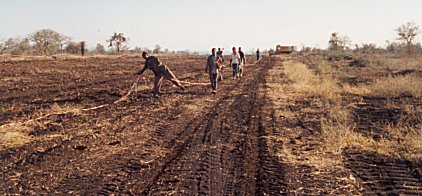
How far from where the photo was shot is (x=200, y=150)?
721 centimetres

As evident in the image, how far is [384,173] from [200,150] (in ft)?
10.3

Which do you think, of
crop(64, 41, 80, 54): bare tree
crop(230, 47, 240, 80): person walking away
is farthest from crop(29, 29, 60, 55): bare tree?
crop(230, 47, 240, 80): person walking away

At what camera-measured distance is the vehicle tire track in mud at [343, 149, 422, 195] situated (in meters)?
5.34

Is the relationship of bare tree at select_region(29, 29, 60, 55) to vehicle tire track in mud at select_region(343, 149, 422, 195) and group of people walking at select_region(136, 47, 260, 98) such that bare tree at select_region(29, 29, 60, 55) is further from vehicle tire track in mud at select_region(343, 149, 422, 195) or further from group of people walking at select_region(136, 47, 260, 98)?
vehicle tire track in mud at select_region(343, 149, 422, 195)

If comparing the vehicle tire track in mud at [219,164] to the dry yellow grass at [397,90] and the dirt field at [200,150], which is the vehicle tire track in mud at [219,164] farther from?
the dry yellow grass at [397,90]

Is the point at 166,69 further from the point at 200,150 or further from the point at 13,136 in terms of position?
the point at 200,150

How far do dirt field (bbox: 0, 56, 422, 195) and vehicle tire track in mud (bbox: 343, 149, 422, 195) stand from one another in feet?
0.05

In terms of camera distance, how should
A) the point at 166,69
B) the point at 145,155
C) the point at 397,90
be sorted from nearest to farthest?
the point at 145,155, the point at 166,69, the point at 397,90

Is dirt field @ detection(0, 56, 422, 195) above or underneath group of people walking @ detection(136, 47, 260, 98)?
underneath

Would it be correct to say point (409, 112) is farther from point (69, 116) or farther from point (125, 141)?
point (69, 116)

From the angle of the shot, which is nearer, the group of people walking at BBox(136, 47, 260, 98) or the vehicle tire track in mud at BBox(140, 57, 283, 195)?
the vehicle tire track in mud at BBox(140, 57, 283, 195)

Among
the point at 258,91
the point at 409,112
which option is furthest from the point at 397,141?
the point at 258,91

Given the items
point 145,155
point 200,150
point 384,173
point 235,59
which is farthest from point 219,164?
point 235,59

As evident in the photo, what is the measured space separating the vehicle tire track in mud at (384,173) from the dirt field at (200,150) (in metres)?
0.02
